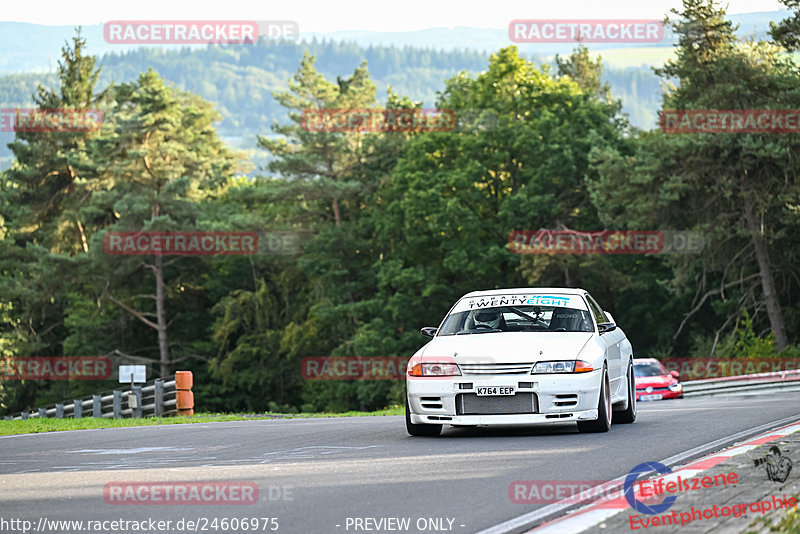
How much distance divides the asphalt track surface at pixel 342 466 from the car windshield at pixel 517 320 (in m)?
1.16

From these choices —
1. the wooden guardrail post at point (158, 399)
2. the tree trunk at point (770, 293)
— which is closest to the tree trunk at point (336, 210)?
the tree trunk at point (770, 293)

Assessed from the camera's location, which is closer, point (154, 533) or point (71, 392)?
point (154, 533)

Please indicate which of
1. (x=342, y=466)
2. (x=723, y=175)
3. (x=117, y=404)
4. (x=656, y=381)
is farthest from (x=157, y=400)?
(x=723, y=175)

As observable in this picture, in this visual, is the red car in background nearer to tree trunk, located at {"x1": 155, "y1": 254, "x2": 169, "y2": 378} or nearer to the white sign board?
the white sign board

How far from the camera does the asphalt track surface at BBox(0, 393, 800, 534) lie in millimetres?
7906

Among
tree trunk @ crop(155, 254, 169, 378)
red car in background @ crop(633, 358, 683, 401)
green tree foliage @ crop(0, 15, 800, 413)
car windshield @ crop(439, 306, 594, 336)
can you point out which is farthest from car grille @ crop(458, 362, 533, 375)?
tree trunk @ crop(155, 254, 169, 378)

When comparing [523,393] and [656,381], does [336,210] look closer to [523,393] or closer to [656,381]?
[656,381]

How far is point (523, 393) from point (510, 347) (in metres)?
0.51

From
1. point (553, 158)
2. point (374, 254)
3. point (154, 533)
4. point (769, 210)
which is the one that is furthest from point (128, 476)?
point (374, 254)

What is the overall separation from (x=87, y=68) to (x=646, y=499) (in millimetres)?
82193

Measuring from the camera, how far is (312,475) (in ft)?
32.4

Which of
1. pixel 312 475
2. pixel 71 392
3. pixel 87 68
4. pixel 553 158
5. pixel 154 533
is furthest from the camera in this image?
pixel 87 68

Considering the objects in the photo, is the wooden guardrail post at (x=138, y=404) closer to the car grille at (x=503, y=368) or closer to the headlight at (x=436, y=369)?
the headlight at (x=436, y=369)

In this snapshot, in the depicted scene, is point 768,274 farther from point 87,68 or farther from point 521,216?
point 87,68
